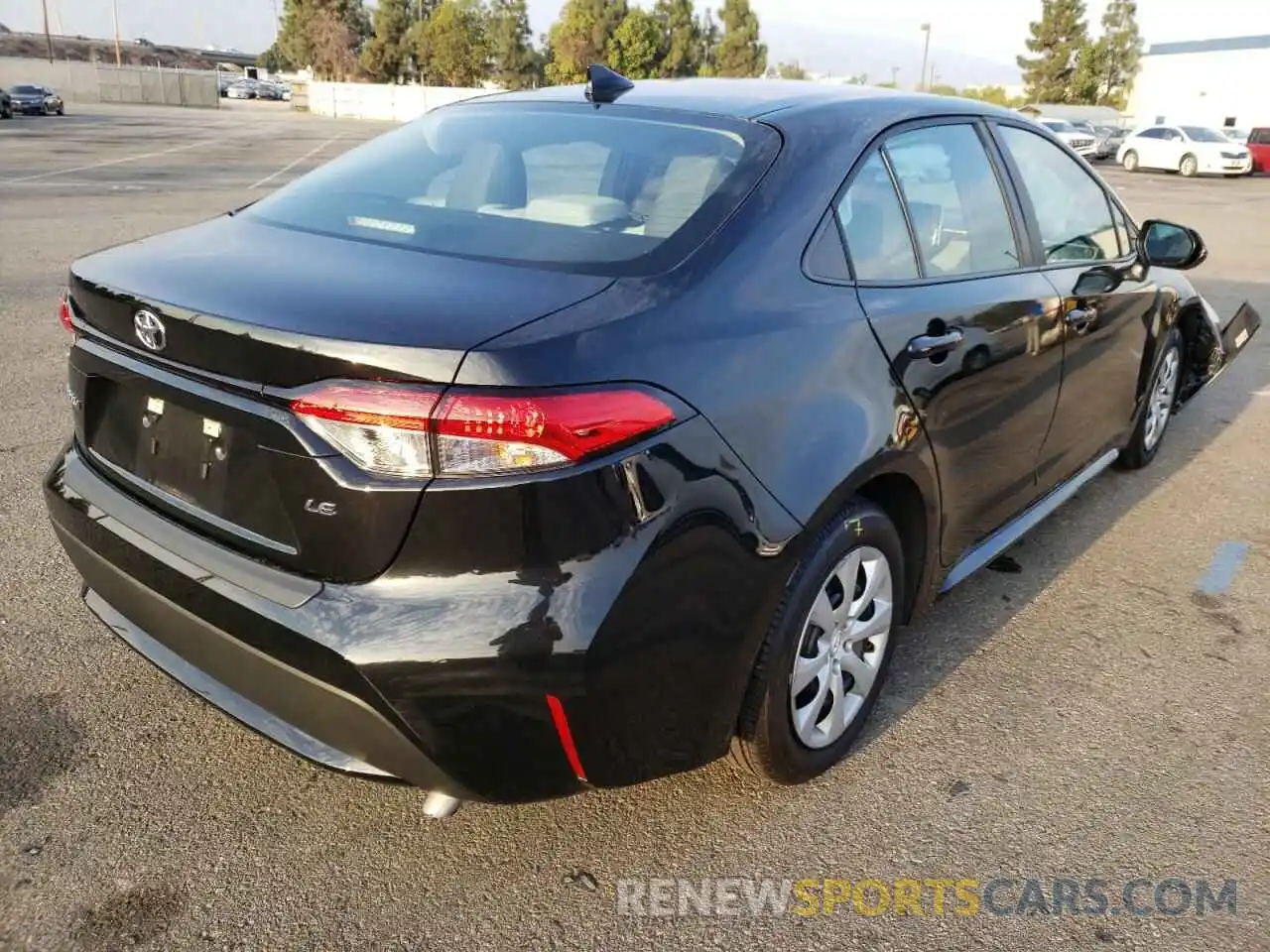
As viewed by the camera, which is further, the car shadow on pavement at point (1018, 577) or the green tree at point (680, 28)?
the green tree at point (680, 28)

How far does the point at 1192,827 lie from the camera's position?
8.39 feet

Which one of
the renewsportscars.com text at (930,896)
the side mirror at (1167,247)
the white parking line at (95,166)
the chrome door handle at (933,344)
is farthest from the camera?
the white parking line at (95,166)

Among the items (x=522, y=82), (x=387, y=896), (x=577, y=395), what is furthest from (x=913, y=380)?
(x=522, y=82)

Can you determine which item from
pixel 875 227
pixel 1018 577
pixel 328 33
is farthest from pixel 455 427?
pixel 328 33

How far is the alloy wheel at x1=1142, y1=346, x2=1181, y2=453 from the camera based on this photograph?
16.2ft

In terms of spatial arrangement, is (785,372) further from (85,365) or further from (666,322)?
(85,365)

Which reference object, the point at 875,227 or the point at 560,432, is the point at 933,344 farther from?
the point at 560,432

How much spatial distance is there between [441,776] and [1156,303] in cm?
379

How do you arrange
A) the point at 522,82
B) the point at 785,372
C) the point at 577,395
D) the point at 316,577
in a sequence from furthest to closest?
the point at 522,82 < the point at 785,372 < the point at 316,577 < the point at 577,395

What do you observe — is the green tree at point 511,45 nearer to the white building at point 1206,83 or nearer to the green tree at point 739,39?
the green tree at point 739,39

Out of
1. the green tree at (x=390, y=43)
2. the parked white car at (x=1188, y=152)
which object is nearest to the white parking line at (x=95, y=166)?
the parked white car at (x=1188, y=152)

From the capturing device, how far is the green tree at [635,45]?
2437 inches

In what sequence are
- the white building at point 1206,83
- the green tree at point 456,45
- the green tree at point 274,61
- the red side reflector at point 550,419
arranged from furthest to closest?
1. the green tree at point 274,61
2. the green tree at point 456,45
3. the white building at point 1206,83
4. the red side reflector at point 550,419

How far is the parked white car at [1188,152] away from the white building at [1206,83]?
25.4m
